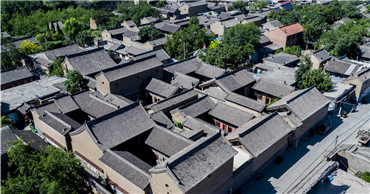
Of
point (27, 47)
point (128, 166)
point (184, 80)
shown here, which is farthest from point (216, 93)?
point (27, 47)

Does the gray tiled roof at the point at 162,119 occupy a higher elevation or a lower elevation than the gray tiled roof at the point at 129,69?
lower

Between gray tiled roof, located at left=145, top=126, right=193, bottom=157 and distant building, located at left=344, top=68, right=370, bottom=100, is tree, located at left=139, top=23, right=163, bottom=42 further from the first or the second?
distant building, located at left=344, top=68, right=370, bottom=100

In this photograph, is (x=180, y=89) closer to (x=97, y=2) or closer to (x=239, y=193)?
(x=239, y=193)

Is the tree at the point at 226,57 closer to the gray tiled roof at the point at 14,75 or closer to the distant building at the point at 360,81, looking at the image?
the distant building at the point at 360,81

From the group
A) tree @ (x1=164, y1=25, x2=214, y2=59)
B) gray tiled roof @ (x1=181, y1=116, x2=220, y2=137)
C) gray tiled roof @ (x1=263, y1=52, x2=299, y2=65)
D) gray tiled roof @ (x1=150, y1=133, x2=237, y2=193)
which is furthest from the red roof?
gray tiled roof @ (x1=150, y1=133, x2=237, y2=193)

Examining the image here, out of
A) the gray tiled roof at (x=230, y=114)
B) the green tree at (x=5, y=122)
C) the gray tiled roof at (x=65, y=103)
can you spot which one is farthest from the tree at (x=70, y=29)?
the gray tiled roof at (x=230, y=114)

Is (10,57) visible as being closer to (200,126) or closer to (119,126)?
(119,126)

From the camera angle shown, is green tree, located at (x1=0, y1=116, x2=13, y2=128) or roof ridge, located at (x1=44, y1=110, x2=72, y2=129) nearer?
roof ridge, located at (x1=44, y1=110, x2=72, y2=129)
